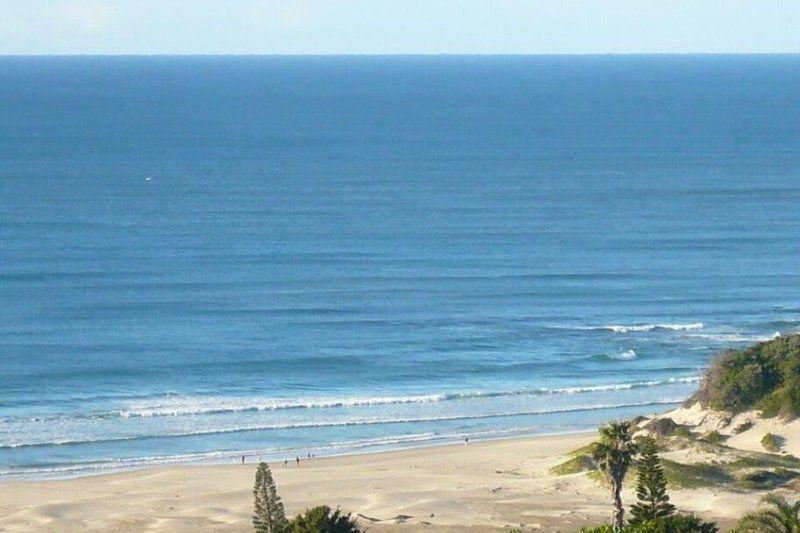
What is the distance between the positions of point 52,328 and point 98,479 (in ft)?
64.3

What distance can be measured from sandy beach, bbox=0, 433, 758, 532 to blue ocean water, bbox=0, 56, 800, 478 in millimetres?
2634

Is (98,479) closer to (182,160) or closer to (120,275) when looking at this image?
(120,275)

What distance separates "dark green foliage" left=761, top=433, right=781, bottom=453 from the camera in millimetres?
46062

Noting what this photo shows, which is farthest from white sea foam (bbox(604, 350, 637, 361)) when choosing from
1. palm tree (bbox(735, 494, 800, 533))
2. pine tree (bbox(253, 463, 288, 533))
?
palm tree (bbox(735, 494, 800, 533))

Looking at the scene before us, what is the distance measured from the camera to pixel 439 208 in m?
101

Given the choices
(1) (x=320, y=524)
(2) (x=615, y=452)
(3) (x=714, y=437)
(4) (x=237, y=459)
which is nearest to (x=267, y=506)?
(1) (x=320, y=524)

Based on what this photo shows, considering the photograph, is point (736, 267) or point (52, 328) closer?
point (52, 328)

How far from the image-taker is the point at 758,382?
48.1 metres

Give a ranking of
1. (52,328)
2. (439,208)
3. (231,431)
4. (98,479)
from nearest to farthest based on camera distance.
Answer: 1. (98,479)
2. (231,431)
3. (52,328)
4. (439,208)

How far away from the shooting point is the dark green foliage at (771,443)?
46.1 m

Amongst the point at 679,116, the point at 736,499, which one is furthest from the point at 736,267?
the point at 679,116

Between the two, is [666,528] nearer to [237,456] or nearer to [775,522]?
[775,522]

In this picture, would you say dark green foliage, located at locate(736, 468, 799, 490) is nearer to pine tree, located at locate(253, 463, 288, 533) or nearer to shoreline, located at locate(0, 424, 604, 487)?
shoreline, located at locate(0, 424, 604, 487)

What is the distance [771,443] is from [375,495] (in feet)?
37.5
